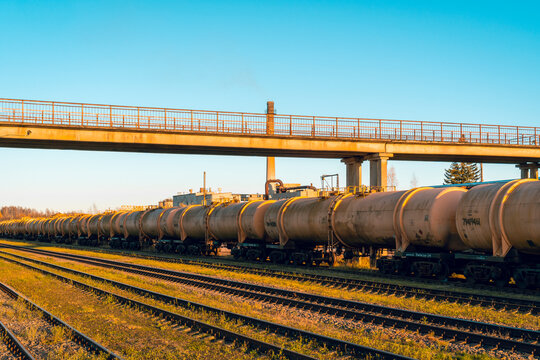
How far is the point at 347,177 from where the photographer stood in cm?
4703

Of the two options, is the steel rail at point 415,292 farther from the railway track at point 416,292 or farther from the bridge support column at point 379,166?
the bridge support column at point 379,166

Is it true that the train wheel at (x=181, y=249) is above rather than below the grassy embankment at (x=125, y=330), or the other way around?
below

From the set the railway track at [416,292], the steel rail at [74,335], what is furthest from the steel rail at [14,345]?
the railway track at [416,292]

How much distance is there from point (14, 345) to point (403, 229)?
44.6 ft

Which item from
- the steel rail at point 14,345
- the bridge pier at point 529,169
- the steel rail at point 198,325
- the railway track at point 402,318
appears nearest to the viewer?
the steel rail at point 198,325

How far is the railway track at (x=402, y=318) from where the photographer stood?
10.1 m

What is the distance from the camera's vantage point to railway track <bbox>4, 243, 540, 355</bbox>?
1009 centimetres

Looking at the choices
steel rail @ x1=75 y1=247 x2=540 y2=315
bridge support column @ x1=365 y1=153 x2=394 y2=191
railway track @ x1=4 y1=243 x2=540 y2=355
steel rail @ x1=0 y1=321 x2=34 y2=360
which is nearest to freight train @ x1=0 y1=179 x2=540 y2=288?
steel rail @ x1=75 y1=247 x2=540 y2=315

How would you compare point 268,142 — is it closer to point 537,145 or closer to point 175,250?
point 175,250

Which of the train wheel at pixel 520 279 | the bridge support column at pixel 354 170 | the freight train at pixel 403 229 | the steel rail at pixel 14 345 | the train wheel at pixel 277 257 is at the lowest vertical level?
the train wheel at pixel 277 257

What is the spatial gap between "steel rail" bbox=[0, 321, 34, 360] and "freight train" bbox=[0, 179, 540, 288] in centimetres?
1343

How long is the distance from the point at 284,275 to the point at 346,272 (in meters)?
3.24

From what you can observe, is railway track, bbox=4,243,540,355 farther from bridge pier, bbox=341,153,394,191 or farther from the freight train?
bridge pier, bbox=341,153,394,191

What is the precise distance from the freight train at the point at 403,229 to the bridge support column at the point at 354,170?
1654 centimetres
